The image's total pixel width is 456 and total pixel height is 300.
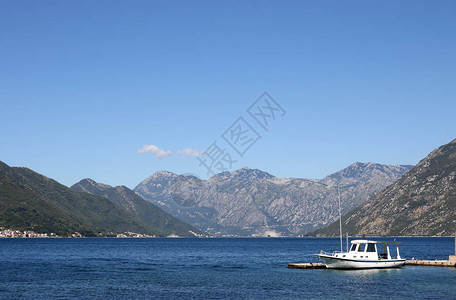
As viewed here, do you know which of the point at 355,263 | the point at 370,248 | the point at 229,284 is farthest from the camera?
the point at 370,248

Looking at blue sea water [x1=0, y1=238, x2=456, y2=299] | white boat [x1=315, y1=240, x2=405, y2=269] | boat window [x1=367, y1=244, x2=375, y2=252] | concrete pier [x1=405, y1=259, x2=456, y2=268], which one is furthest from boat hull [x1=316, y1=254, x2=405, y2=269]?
concrete pier [x1=405, y1=259, x2=456, y2=268]

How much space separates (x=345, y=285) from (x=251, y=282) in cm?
1732

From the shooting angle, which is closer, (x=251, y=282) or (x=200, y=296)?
(x=200, y=296)

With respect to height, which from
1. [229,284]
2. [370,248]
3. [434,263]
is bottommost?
[434,263]

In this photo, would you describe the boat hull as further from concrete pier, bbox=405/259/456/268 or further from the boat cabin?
concrete pier, bbox=405/259/456/268

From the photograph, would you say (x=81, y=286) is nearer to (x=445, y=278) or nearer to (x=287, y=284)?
(x=287, y=284)

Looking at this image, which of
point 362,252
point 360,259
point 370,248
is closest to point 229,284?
point 360,259

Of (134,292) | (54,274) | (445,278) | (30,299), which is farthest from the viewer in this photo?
(54,274)

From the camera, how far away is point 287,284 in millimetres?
90250

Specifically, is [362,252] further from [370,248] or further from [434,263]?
[434,263]

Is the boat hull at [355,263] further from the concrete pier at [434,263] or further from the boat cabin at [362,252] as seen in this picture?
the concrete pier at [434,263]

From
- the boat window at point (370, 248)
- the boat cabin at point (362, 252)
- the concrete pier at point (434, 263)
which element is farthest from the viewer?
the concrete pier at point (434, 263)

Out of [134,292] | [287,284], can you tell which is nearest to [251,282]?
[287,284]

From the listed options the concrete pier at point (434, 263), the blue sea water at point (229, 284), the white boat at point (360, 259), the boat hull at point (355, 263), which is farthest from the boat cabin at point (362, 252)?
the concrete pier at point (434, 263)
